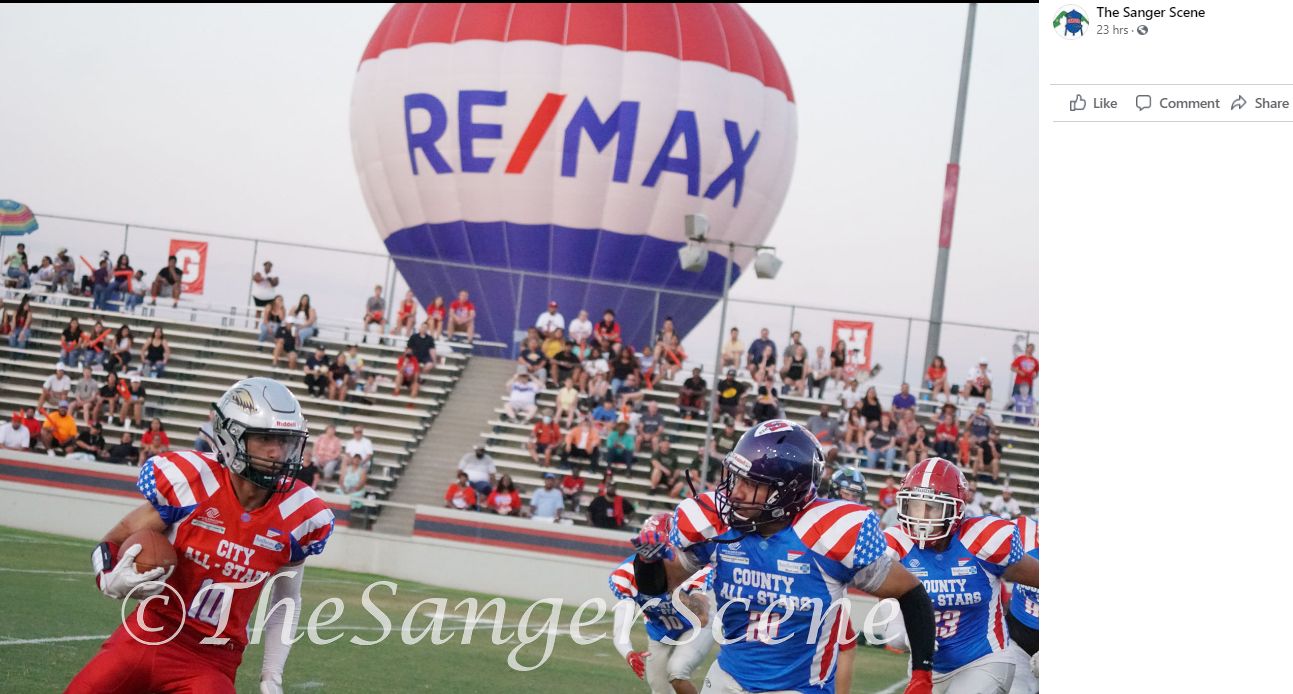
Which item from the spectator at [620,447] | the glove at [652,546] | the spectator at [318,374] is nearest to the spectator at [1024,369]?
the spectator at [620,447]

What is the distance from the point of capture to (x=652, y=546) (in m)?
5.84

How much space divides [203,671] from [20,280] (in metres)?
25.1

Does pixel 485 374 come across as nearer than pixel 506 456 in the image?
No

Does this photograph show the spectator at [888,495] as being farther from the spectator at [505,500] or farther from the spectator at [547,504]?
the spectator at [505,500]

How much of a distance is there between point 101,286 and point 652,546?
80.4ft

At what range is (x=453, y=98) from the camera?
3331cm

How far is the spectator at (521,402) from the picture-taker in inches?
1019

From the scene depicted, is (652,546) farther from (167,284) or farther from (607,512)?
(167,284)

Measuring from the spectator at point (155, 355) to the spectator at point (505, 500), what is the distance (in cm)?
828
